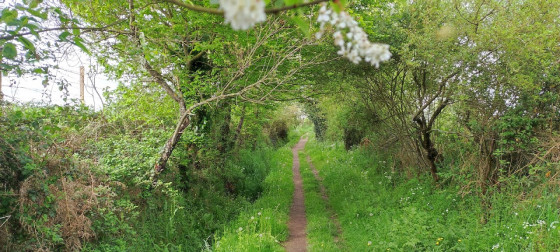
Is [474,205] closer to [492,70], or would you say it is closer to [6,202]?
[492,70]

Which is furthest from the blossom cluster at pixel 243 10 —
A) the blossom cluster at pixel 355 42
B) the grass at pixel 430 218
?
the grass at pixel 430 218

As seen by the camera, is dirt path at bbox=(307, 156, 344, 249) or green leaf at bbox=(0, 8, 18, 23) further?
dirt path at bbox=(307, 156, 344, 249)

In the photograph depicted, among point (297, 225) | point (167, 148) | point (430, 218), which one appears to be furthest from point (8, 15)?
point (297, 225)

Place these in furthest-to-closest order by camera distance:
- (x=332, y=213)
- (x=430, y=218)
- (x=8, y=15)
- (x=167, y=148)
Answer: (x=332, y=213), (x=167, y=148), (x=430, y=218), (x=8, y=15)

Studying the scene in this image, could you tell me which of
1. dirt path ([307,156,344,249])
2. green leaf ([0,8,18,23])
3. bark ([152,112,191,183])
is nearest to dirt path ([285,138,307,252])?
dirt path ([307,156,344,249])

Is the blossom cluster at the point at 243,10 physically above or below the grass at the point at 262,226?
above

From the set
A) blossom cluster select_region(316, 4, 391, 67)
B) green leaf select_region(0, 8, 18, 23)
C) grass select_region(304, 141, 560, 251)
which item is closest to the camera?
blossom cluster select_region(316, 4, 391, 67)

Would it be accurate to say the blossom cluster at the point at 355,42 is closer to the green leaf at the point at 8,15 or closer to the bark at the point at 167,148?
the green leaf at the point at 8,15

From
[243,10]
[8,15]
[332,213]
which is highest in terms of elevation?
[8,15]

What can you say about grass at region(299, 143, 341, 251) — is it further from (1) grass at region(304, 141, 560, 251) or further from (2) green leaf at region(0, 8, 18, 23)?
(2) green leaf at region(0, 8, 18, 23)

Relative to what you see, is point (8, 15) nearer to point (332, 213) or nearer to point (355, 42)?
point (355, 42)

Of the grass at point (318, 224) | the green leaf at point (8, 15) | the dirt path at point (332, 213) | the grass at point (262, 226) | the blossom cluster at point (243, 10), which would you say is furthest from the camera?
the dirt path at point (332, 213)

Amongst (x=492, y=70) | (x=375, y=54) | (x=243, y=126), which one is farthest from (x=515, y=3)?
(x=243, y=126)

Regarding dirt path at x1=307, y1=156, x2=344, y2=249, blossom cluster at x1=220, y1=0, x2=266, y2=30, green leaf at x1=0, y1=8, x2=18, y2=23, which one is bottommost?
dirt path at x1=307, y1=156, x2=344, y2=249
